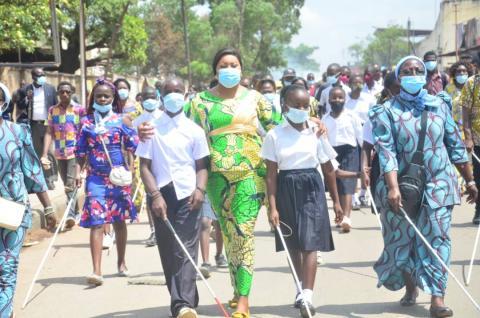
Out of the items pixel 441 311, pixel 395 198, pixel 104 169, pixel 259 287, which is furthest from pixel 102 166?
pixel 441 311

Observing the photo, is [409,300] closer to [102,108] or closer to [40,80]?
[102,108]

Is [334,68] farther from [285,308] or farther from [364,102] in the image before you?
[285,308]

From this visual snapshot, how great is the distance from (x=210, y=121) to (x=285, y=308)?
1567 millimetres

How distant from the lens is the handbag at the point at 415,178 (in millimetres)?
6574

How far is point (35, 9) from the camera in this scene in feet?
61.4

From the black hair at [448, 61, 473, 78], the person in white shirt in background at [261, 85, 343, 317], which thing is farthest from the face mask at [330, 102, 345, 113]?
the person in white shirt in background at [261, 85, 343, 317]

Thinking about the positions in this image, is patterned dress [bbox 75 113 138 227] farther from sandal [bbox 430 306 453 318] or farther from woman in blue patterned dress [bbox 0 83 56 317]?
sandal [bbox 430 306 453 318]

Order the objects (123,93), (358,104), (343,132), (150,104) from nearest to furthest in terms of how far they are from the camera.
Answer: 1. (150,104)
2. (123,93)
3. (343,132)
4. (358,104)

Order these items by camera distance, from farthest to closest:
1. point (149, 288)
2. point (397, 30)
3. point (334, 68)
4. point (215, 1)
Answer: point (397, 30)
point (215, 1)
point (334, 68)
point (149, 288)

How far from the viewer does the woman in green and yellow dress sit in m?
6.69

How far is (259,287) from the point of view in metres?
7.96

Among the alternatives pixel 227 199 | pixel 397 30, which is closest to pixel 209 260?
pixel 227 199

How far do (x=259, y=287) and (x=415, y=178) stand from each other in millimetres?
1984

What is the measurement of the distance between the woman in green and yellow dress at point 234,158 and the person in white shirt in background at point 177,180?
15 centimetres
